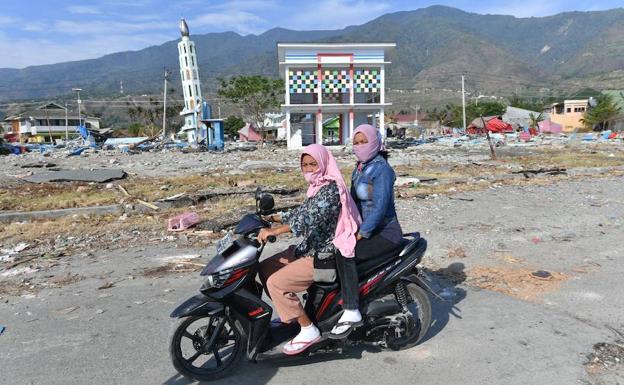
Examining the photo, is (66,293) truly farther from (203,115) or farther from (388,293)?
(203,115)

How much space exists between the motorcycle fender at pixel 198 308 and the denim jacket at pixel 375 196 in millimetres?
1145

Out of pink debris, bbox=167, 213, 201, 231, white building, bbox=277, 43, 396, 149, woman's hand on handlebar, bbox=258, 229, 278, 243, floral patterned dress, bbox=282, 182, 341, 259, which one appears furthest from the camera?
white building, bbox=277, 43, 396, 149

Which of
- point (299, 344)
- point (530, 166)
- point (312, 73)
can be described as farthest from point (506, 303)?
point (312, 73)

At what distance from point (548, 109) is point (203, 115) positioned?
66970 millimetres

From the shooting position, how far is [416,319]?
364 centimetres

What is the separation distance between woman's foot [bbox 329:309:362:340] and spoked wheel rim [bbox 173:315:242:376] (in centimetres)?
→ 69

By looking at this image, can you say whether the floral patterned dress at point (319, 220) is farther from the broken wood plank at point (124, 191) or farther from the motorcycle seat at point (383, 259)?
the broken wood plank at point (124, 191)

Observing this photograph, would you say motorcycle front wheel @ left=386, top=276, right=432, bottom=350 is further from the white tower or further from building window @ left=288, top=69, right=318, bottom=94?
the white tower

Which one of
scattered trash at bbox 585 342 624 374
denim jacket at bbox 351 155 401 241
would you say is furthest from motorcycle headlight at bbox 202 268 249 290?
scattered trash at bbox 585 342 624 374

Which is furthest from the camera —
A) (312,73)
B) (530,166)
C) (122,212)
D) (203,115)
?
(203,115)

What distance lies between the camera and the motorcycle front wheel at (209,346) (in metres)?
3.21

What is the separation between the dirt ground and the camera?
11.1 feet

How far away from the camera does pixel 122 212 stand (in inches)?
378

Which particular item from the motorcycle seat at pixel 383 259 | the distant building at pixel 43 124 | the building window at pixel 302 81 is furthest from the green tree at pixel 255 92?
the distant building at pixel 43 124
